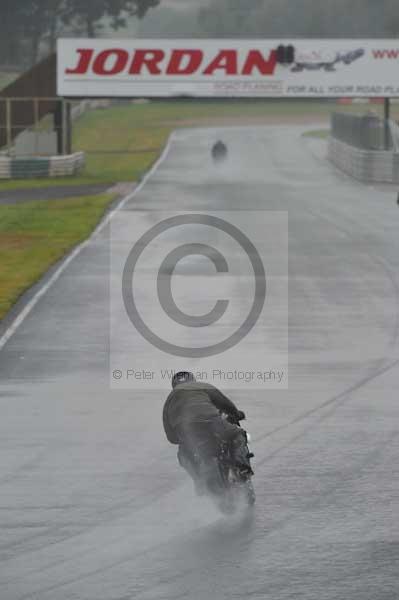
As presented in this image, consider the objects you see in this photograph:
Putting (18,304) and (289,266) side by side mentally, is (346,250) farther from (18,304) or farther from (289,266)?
(18,304)

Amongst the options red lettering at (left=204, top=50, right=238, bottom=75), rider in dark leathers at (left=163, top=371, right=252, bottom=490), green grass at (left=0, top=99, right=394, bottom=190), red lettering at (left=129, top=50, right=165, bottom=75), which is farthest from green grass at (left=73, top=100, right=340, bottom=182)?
rider in dark leathers at (left=163, top=371, right=252, bottom=490)

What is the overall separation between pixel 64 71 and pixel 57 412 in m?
45.4

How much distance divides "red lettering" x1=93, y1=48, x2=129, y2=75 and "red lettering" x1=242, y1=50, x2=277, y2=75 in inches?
200

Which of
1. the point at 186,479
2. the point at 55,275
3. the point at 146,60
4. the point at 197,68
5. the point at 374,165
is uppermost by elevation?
the point at 186,479

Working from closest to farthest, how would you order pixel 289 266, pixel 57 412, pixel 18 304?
pixel 57 412
pixel 18 304
pixel 289 266

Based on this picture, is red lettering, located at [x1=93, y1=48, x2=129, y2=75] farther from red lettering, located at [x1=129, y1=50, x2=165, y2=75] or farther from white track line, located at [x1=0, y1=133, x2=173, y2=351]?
white track line, located at [x1=0, y1=133, x2=173, y2=351]

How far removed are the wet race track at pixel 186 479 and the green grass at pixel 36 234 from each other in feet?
6.32

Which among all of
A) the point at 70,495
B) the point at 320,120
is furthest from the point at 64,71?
the point at 320,120

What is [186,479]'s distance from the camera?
12156 millimetres

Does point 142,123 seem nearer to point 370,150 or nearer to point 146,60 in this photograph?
point 146,60

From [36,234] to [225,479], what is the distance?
1072 inches

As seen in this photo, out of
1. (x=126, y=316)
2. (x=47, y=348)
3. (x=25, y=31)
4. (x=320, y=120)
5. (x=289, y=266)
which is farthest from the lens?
(x=25, y=31)

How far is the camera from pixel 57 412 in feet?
50.1

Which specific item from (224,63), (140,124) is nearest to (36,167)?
(224,63)
